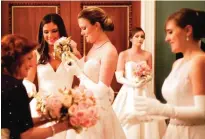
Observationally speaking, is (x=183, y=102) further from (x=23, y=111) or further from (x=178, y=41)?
(x=23, y=111)

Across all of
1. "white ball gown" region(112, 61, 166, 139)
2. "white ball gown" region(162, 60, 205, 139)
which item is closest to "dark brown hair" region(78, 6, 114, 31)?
"white ball gown" region(112, 61, 166, 139)

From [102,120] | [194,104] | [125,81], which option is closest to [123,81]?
[125,81]

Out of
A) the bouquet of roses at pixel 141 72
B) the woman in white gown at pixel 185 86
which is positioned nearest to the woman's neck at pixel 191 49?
the woman in white gown at pixel 185 86

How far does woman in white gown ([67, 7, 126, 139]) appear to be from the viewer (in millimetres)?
788

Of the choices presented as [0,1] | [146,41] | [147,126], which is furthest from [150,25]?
[0,1]

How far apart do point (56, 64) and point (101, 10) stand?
0.62 feet

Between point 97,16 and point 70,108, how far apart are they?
0.91 ft

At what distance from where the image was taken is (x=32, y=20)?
2.72 feet

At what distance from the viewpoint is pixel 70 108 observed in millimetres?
633

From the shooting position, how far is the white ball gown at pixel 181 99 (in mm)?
667

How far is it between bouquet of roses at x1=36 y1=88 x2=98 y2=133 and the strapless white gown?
0.13m

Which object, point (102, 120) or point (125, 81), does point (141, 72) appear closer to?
point (125, 81)

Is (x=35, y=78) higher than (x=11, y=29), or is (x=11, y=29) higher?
(x=11, y=29)

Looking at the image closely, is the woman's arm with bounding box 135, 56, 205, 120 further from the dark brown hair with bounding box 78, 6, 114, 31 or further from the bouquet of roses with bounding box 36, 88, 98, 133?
the dark brown hair with bounding box 78, 6, 114, 31
